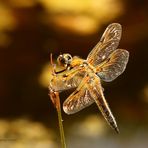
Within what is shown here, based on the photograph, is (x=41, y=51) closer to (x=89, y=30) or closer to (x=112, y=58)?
(x=89, y=30)

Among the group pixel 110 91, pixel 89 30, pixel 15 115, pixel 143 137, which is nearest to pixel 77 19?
pixel 89 30

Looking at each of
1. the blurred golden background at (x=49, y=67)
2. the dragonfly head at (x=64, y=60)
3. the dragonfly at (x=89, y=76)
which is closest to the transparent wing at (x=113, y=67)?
the dragonfly at (x=89, y=76)

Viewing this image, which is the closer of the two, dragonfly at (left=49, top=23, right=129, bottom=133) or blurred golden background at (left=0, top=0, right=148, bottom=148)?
dragonfly at (left=49, top=23, right=129, bottom=133)

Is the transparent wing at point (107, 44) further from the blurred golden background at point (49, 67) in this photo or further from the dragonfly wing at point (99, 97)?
the blurred golden background at point (49, 67)

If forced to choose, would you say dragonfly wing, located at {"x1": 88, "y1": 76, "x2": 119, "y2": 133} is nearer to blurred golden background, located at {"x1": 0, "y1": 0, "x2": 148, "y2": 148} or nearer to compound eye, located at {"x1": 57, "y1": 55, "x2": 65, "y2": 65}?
compound eye, located at {"x1": 57, "y1": 55, "x2": 65, "y2": 65}

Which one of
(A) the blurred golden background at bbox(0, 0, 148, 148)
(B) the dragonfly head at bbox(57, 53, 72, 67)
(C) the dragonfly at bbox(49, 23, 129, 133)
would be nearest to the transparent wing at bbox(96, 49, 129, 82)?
(C) the dragonfly at bbox(49, 23, 129, 133)

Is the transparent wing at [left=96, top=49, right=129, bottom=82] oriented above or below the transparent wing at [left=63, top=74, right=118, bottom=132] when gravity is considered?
above

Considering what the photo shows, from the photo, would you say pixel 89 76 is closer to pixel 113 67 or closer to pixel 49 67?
pixel 113 67

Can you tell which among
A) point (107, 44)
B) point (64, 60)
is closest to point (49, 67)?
point (107, 44)
